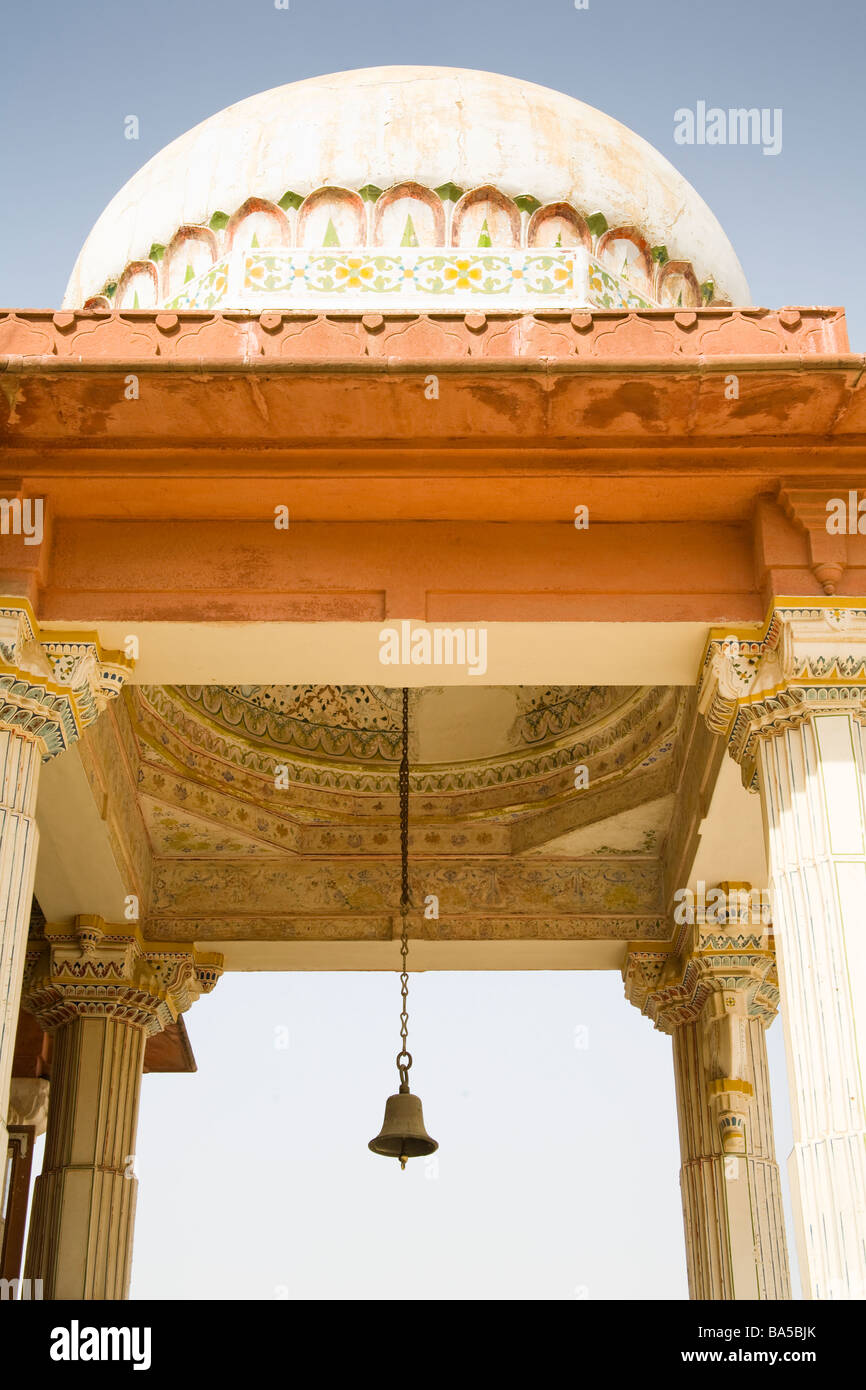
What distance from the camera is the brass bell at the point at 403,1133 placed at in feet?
25.8

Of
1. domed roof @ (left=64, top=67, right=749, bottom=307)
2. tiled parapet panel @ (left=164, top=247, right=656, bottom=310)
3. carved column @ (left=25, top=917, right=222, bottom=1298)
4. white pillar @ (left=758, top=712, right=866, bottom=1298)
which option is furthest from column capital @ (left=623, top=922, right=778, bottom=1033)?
domed roof @ (left=64, top=67, right=749, bottom=307)

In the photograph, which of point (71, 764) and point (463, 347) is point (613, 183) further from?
point (71, 764)

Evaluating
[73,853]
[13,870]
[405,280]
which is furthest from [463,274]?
[13,870]

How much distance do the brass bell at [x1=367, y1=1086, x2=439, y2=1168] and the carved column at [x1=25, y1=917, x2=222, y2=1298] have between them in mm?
1447

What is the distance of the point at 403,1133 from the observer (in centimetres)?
784

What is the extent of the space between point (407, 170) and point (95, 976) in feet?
15.1

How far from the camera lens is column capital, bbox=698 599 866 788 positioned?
5758 millimetres

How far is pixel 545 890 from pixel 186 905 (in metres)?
2.07

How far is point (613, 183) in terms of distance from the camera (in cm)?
892

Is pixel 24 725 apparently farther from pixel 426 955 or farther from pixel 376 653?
pixel 426 955

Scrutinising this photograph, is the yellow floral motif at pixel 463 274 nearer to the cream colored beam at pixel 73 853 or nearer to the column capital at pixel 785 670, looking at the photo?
the column capital at pixel 785 670

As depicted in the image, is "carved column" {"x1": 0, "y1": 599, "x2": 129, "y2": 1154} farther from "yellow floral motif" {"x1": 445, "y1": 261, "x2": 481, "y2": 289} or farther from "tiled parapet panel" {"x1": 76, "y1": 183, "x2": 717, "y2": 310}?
"yellow floral motif" {"x1": 445, "y1": 261, "x2": 481, "y2": 289}

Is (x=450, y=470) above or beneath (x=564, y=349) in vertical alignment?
beneath
